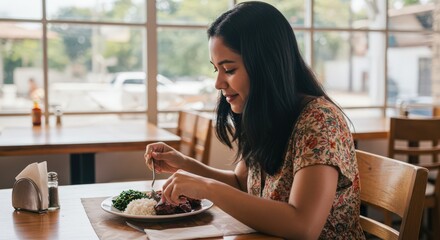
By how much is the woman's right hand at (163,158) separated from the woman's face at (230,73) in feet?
1.09

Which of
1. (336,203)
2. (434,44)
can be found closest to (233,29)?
(336,203)

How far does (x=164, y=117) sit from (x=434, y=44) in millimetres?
2307

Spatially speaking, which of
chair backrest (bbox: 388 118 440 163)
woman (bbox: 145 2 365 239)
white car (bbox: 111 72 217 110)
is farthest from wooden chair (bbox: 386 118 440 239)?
woman (bbox: 145 2 365 239)

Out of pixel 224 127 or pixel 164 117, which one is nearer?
pixel 224 127

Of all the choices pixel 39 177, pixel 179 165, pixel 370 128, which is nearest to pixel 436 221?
pixel 370 128

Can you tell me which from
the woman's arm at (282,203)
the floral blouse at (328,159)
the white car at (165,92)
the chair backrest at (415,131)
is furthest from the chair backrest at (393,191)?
the white car at (165,92)

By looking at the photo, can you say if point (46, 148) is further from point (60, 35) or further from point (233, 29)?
point (233, 29)

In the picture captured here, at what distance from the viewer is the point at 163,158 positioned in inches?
68.4

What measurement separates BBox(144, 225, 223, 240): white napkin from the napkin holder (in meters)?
0.36

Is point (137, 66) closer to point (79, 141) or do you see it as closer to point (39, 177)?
point (79, 141)

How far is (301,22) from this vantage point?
4172mm

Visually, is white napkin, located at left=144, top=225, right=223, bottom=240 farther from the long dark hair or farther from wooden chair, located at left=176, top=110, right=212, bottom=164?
wooden chair, located at left=176, top=110, right=212, bottom=164

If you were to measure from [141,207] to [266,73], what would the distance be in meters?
0.47

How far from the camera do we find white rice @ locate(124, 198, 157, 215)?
141 centimetres
